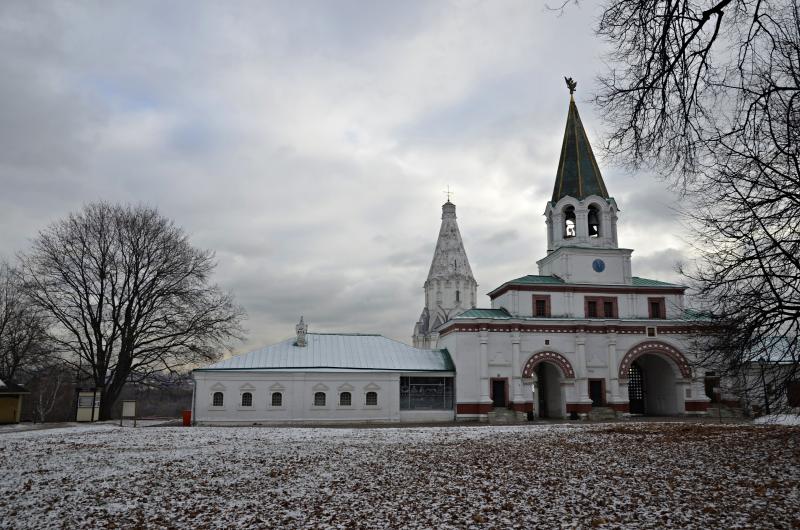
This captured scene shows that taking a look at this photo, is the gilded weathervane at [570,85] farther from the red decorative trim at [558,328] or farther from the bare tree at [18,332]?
the bare tree at [18,332]

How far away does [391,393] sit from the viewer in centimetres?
3756

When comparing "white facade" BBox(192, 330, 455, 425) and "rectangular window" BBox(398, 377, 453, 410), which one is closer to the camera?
"white facade" BBox(192, 330, 455, 425)

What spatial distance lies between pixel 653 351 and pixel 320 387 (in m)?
22.2

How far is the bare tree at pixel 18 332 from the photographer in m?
35.1

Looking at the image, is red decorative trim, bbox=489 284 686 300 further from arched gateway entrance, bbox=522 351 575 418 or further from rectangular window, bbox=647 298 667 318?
arched gateway entrance, bbox=522 351 575 418

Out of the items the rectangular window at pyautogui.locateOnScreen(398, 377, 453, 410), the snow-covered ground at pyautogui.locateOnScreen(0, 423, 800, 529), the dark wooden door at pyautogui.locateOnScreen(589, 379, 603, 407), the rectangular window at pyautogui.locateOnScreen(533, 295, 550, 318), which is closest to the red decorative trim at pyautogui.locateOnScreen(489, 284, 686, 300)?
the rectangular window at pyautogui.locateOnScreen(533, 295, 550, 318)

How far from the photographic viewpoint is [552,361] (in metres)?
38.8

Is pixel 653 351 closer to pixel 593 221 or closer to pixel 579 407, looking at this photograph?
pixel 579 407

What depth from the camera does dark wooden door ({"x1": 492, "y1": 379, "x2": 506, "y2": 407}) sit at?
38.1 m

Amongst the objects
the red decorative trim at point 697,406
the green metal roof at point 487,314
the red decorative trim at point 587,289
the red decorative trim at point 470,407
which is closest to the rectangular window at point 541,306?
the red decorative trim at point 587,289

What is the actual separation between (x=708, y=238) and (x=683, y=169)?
4296 mm

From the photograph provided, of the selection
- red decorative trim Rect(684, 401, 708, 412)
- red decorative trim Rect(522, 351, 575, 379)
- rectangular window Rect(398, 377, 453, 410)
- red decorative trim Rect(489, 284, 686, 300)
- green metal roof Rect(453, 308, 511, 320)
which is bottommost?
red decorative trim Rect(684, 401, 708, 412)

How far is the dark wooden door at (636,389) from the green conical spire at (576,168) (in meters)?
13.0

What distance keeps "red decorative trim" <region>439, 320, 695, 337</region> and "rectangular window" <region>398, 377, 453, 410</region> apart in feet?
11.6
